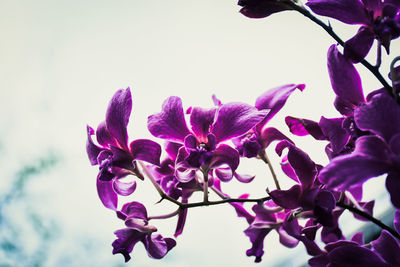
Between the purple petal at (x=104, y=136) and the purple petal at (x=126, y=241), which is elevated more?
the purple petal at (x=104, y=136)

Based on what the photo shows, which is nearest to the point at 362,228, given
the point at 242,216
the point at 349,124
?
the point at 242,216

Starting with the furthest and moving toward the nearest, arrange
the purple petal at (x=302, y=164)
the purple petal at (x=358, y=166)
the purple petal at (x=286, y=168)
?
the purple petal at (x=286, y=168) → the purple petal at (x=302, y=164) → the purple petal at (x=358, y=166)

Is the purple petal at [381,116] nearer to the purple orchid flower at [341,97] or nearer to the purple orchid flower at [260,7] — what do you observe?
the purple orchid flower at [341,97]

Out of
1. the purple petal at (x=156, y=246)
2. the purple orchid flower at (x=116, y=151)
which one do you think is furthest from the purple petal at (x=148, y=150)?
the purple petal at (x=156, y=246)

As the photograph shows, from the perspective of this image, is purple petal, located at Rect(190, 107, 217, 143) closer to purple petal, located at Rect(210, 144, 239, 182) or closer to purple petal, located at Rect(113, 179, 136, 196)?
purple petal, located at Rect(210, 144, 239, 182)

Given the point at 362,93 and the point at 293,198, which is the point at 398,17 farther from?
the point at 293,198

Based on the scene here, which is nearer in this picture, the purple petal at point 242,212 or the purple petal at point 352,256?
the purple petal at point 352,256
